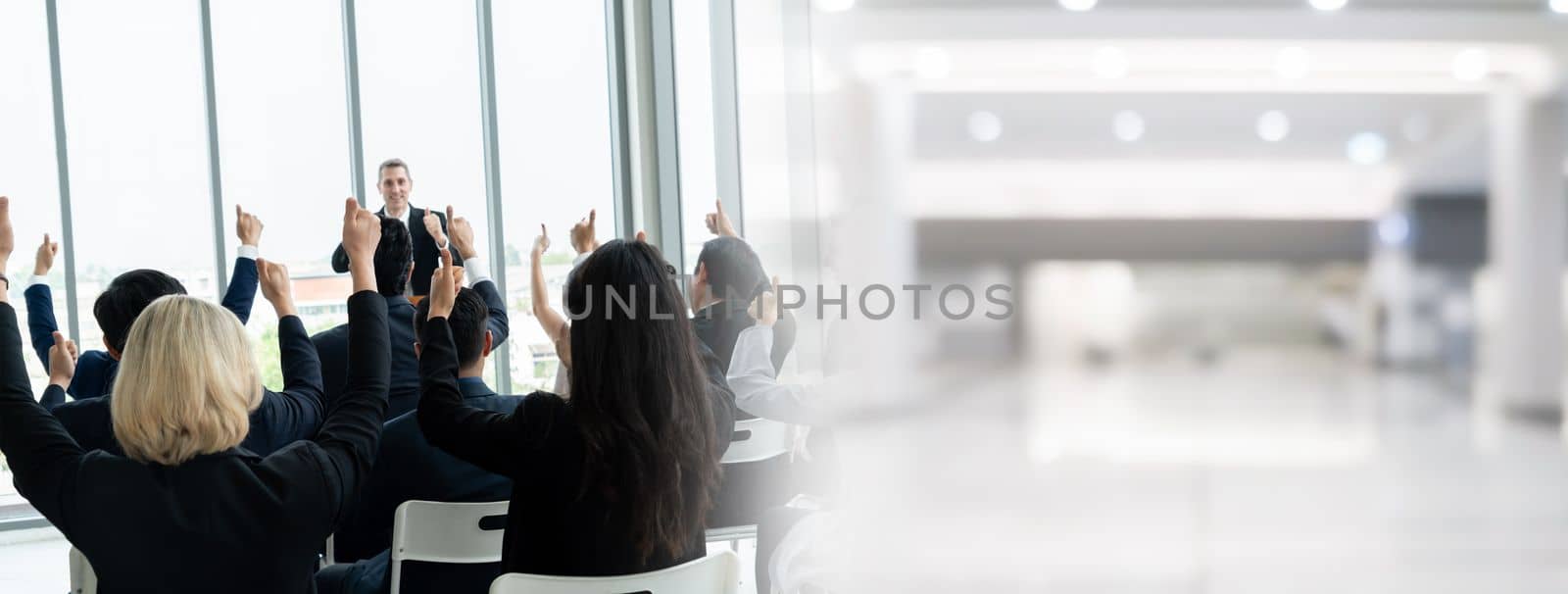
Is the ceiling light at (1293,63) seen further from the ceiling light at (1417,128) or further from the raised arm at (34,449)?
the raised arm at (34,449)

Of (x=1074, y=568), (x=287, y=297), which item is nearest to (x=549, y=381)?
(x=287, y=297)

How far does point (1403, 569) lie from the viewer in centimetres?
98

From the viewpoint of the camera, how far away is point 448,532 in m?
1.77

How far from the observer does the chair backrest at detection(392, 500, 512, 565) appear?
1.74m

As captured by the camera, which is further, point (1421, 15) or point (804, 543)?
point (804, 543)

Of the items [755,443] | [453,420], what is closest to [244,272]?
[453,420]

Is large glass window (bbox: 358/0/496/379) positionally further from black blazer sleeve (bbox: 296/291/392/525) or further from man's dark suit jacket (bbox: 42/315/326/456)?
black blazer sleeve (bbox: 296/291/392/525)

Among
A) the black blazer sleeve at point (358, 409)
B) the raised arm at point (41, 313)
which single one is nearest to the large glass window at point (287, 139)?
the raised arm at point (41, 313)

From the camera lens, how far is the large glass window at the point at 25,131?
4207mm

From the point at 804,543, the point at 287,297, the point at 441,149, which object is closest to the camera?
the point at 804,543

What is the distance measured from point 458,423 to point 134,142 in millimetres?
3789

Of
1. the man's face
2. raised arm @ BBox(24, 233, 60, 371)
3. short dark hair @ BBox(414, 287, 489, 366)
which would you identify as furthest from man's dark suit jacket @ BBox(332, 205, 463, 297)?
short dark hair @ BBox(414, 287, 489, 366)

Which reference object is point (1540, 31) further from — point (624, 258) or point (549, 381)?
point (549, 381)

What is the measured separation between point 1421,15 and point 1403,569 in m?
0.51
